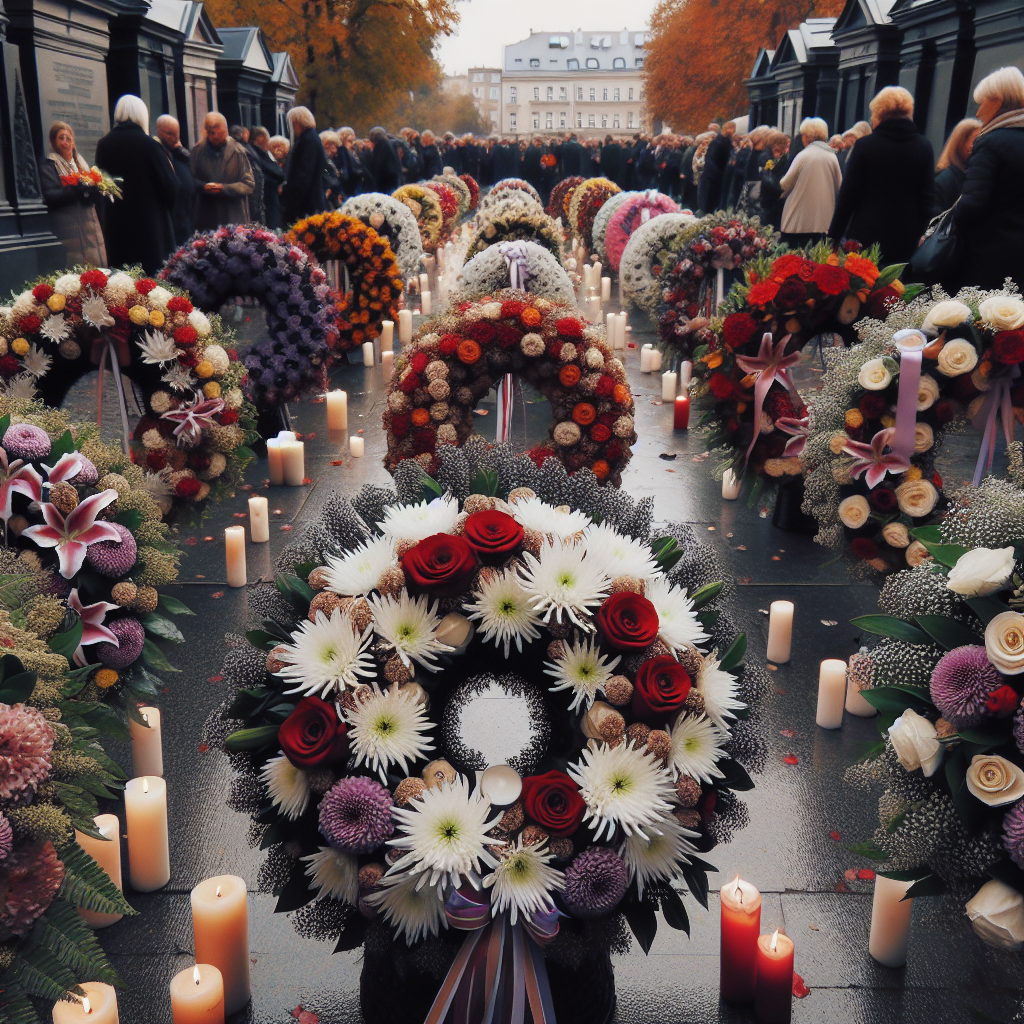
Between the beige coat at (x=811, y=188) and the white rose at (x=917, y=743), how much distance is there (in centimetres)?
852

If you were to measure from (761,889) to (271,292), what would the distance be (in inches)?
209

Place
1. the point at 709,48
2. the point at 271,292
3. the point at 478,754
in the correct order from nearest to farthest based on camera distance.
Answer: the point at 478,754
the point at 271,292
the point at 709,48

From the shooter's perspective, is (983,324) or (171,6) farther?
(171,6)

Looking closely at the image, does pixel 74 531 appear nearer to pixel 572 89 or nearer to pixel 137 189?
pixel 137 189

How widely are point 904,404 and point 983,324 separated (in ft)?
1.38

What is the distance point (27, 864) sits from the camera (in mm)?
1559

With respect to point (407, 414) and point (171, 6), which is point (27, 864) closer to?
point (407, 414)

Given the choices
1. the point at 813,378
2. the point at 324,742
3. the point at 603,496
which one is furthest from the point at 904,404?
the point at 813,378

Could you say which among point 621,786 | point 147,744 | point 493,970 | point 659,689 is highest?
point 659,689

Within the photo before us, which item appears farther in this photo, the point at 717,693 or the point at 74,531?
the point at 74,531

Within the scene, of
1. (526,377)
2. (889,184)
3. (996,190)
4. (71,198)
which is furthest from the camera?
(71,198)

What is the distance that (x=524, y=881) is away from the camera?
189 cm

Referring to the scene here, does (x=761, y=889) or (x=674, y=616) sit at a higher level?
(x=674, y=616)

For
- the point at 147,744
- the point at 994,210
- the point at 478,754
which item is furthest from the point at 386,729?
the point at 994,210
